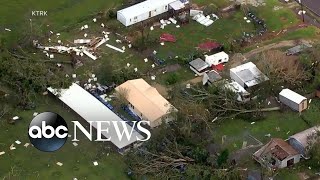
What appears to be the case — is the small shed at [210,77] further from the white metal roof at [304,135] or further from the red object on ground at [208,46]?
the white metal roof at [304,135]

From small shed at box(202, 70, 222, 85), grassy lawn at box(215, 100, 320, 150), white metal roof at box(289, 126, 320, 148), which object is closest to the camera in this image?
white metal roof at box(289, 126, 320, 148)

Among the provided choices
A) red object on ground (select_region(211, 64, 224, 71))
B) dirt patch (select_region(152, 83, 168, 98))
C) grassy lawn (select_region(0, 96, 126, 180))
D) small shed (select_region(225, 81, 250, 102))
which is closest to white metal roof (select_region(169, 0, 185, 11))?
red object on ground (select_region(211, 64, 224, 71))

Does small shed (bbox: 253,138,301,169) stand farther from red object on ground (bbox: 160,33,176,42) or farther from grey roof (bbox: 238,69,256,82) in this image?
red object on ground (bbox: 160,33,176,42)

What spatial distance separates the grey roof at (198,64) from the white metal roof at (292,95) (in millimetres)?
4551

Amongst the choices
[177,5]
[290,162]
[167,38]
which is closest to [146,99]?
[167,38]

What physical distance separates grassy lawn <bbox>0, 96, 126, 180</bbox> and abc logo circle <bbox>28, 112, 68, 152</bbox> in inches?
10.7

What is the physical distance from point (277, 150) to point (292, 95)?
433 cm

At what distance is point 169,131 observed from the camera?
30750 millimetres

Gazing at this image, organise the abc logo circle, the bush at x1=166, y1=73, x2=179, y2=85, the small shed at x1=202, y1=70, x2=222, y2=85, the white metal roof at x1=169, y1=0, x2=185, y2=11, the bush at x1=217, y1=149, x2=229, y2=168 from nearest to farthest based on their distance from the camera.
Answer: the bush at x1=217, y1=149, x2=229, y2=168, the abc logo circle, the small shed at x1=202, y1=70, x2=222, y2=85, the bush at x1=166, y1=73, x2=179, y2=85, the white metal roof at x1=169, y1=0, x2=185, y2=11

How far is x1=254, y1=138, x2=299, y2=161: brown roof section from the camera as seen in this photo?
30109 millimetres

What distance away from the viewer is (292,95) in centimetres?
3362

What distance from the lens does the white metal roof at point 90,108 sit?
3139 cm

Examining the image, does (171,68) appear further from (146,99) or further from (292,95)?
(292,95)

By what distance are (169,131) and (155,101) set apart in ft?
8.79
